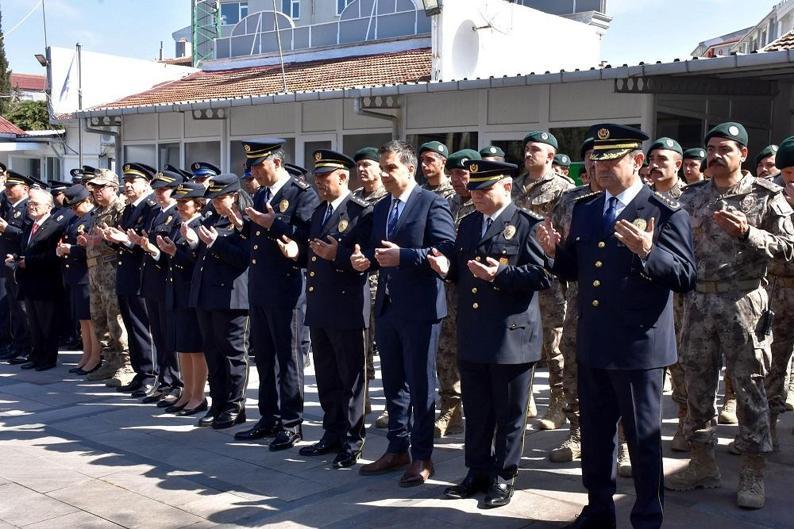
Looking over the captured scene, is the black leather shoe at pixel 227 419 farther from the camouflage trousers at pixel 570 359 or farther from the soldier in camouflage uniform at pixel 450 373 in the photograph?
the camouflage trousers at pixel 570 359

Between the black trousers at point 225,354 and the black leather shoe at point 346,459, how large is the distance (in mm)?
1407

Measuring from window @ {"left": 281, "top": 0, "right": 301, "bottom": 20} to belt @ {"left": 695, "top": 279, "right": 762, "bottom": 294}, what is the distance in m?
23.9

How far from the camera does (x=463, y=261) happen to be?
500cm

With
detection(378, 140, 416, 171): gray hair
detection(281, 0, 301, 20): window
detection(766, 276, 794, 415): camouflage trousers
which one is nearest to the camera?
detection(378, 140, 416, 171): gray hair

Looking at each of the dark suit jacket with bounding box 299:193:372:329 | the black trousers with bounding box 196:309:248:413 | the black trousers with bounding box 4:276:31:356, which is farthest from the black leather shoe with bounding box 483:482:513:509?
the black trousers with bounding box 4:276:31:356

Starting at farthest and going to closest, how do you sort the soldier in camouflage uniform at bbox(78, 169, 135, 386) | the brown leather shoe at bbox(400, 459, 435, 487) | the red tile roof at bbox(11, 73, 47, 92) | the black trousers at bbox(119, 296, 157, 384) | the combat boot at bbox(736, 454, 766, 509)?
the red tile roof at bbox(11, 73, 47, 92) → the soldier in camouflage uniform at bbox(78, 169, 135, 386) → the black trousers at bbox(119, 296, 157, 384) → the brown leather shoe at bbox(400, 459, 435, 487) → the combat boot at bbox(736, 454, 766, 509)

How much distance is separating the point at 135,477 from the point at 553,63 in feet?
45.3

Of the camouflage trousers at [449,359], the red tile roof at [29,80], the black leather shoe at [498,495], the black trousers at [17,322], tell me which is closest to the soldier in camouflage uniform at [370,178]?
the camouflage trousers at [449,359]

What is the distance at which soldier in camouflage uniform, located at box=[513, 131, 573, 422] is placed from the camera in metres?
6.34

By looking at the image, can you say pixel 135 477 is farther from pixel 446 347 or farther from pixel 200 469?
pixel 446 347

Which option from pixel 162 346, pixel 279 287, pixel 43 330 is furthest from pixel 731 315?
pixel 43 330

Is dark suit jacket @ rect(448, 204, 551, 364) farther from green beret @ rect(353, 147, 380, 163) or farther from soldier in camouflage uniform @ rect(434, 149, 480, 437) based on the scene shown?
soldier in camouflage uniform @ rect(434, 149, 480, 437)

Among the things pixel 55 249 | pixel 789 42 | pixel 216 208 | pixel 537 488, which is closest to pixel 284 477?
pixel 537 488

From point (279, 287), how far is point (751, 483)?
3270 millimetres
